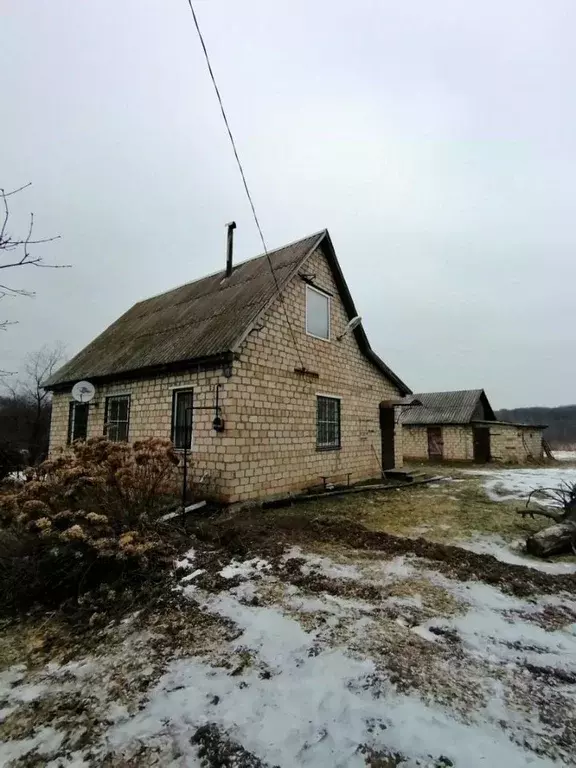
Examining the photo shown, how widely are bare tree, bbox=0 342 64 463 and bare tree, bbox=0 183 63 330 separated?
40.9 feet

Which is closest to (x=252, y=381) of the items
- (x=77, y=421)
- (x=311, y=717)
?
(x=311, y=717)

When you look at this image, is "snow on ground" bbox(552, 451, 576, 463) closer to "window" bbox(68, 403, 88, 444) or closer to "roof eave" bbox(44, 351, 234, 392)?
"roof eave" bbox(44, 351, 234, 392)

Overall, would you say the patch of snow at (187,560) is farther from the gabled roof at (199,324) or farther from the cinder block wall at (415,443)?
the cinder block wall at (415,443)

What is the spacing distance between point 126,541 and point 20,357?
33.5 meters

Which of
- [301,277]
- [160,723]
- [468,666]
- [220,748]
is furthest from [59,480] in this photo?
[301,277]

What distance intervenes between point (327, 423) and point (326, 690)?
852cm

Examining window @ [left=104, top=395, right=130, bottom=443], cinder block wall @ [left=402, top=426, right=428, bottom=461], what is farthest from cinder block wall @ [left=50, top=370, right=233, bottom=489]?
cinder block wall @ [left=402, top=426, right=428, bottom=461]

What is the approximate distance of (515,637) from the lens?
3.17m

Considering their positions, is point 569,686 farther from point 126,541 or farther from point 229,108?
point 229,108

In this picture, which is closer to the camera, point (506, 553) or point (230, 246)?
point (506, 553)

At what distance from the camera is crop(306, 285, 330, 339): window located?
1067cm

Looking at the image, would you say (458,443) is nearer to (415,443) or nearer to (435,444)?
(435,444)

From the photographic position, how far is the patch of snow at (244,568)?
178 inches

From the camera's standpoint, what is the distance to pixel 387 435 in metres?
14.6
